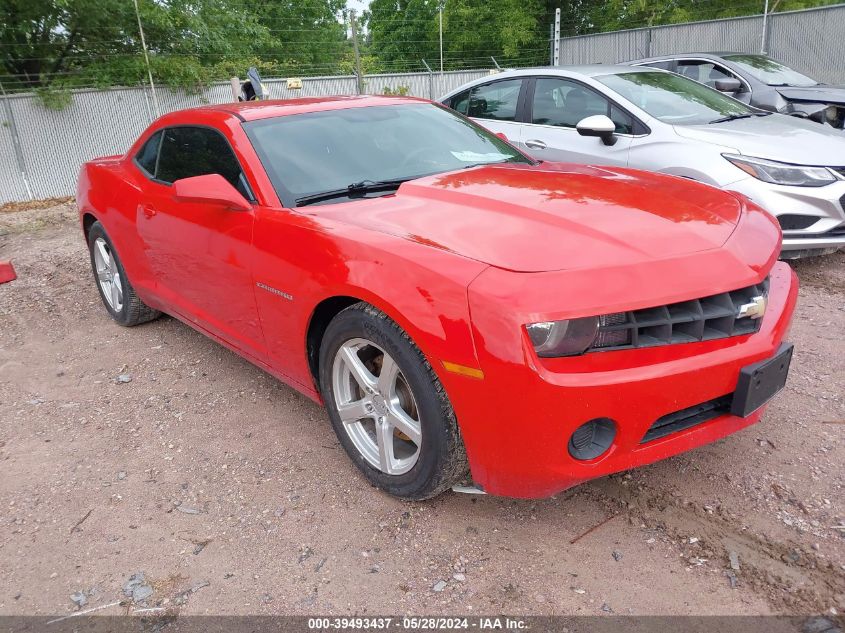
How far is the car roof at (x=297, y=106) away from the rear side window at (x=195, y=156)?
0.53 ft

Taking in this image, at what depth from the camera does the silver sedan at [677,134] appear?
4723 mm

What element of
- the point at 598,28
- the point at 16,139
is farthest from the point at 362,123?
the point at 598,28

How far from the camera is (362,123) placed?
354 cm

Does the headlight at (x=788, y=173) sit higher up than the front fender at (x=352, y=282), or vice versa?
the front fender at (x=352, y=282)

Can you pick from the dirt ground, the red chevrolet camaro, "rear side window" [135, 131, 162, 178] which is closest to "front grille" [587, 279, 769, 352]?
the red chevrolet camaro

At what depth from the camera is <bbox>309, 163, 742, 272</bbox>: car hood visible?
2.29 metres

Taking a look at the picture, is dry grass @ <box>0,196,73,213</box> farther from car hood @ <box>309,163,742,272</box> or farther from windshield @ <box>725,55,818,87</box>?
windshield @ <box>725,55,818,87</box>

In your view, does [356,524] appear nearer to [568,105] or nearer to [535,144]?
[535,144]

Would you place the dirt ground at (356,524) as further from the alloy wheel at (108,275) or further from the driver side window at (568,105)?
the driver side window at (568,105)

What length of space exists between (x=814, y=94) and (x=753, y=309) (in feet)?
25.2

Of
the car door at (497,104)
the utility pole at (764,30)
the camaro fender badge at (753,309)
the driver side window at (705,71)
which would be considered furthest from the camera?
the utility pole at (764,30)

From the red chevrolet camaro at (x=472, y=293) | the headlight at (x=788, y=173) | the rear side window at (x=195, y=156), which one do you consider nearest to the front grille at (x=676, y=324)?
the red chevrolet camaro at (x=472, y=293)

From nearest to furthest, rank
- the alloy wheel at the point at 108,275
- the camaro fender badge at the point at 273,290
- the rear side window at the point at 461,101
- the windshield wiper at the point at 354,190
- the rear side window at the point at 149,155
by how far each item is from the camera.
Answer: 1. the camaro fender badge at the point at 273,290
2. the windshield wiper at the point at 354,190
3. the rear side window at the point at 149,155
4. the alloy wheel at the point at 108,275
5. the rear side window at the point at 461,101

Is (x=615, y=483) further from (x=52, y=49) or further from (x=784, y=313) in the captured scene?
(x=52, y=49)
